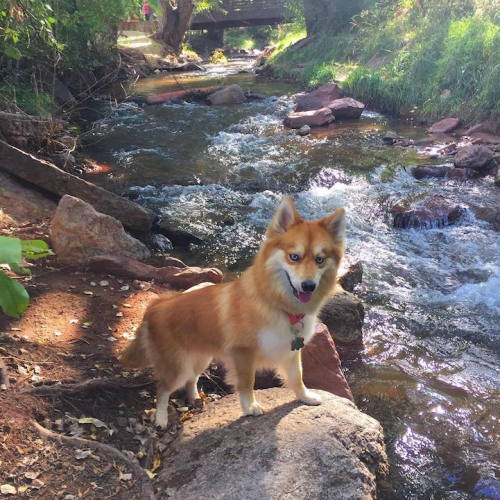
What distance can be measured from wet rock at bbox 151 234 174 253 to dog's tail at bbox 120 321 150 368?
3.70m

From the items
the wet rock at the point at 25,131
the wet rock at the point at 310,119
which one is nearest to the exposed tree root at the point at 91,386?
the wet rock at the point at 25,131

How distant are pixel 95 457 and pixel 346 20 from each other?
92.7 feet

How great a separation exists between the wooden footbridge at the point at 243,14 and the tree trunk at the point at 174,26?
4.81 metres

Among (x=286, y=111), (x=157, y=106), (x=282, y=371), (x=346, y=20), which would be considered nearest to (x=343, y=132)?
(x=286, y=111)

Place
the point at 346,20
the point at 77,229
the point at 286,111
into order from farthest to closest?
1. the point at 346,20
2. the point at 286,111
3. the point at 77,229

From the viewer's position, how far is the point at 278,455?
3.18 metres

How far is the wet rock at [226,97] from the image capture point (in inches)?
740

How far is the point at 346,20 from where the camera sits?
1065 inches

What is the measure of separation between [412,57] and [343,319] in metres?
15.2

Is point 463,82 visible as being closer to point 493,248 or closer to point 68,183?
point 493,248

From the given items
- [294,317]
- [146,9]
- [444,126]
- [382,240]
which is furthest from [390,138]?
[146,9]

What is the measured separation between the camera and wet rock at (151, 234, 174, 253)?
7.63m

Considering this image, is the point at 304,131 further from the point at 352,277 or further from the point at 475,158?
the point at 352,277

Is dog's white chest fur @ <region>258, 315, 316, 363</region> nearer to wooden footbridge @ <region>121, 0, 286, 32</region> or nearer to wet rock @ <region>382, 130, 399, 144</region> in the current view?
wet rock @ <region>382, 130, 399, 144</region>
